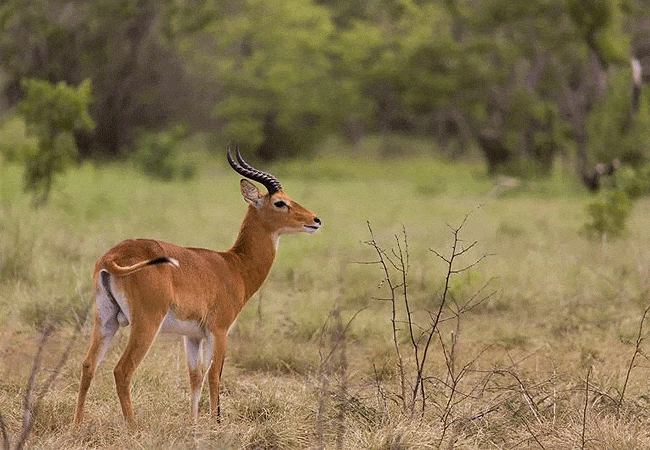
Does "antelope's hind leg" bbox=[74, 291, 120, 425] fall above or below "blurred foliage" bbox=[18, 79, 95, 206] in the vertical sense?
above

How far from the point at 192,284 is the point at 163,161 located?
66.1 ft

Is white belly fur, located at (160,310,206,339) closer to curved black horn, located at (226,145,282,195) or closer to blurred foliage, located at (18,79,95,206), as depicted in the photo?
curved black horn, located at (226,145,282,195)

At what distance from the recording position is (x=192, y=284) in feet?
16.9

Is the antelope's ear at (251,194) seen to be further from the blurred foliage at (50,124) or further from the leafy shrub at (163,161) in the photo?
the leafy shrub at (163,161)

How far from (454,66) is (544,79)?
10.6 feet

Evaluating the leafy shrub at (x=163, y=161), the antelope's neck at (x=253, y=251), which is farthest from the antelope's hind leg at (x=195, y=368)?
the leafy shrub at (x=163, y=161)

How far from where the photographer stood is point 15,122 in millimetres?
16172

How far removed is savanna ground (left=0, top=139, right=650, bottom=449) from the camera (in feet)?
17.2

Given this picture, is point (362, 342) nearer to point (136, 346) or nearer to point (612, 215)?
point (136, 346)

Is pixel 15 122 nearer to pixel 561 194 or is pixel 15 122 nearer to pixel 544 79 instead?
pixel 561 194

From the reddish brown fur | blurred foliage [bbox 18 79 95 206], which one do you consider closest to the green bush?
blurred foliage [bbox 18 79 95 206]

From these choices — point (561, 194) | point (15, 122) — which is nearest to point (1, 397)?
point (15, 122)

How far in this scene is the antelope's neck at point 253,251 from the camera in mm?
5664

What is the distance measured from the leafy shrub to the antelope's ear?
18.9 m
